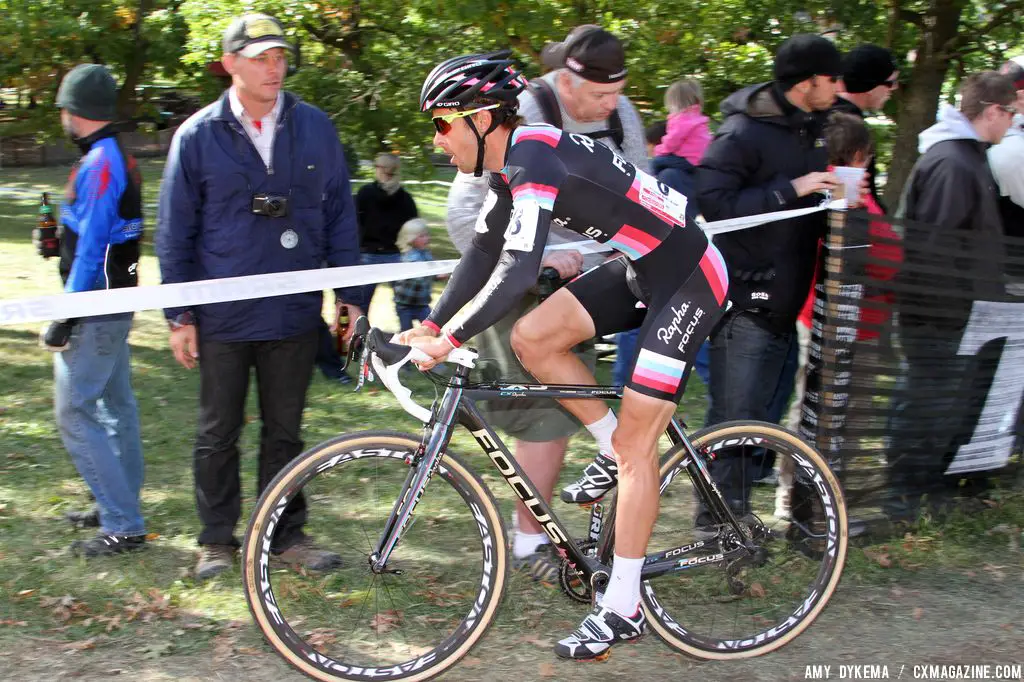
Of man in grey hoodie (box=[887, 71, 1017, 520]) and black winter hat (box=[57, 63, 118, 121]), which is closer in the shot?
black winter hat (box=[57, 63, 118, 121])

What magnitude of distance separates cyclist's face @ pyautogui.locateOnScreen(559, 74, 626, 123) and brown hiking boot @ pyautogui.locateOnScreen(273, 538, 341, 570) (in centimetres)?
207

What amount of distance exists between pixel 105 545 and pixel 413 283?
12.8ft

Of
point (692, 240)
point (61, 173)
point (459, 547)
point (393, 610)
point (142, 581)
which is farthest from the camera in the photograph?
point (61, 173)

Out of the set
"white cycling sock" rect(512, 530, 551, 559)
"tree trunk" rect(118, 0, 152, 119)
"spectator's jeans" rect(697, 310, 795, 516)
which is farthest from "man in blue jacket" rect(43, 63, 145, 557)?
"tree trunk" rect(118, 0, 152, 119)

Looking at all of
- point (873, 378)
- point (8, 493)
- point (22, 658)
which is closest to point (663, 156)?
point (873, 378)

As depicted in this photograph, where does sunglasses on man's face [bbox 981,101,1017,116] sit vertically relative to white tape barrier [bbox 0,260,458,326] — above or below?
above

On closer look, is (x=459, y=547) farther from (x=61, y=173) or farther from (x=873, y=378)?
(x=61, y=173)

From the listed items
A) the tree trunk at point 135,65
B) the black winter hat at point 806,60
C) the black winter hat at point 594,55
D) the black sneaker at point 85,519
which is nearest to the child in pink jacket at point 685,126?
the black winter hat at point 806,60

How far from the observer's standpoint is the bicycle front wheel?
11.7 ft

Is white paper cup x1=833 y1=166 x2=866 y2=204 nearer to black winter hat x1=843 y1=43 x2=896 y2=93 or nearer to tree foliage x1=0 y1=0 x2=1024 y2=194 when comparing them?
black winter hat x1=843 y1=43 x2=896 y2=93

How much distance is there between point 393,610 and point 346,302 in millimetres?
1316

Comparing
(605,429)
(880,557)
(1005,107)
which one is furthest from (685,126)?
(605,429)

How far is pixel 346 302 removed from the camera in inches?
185

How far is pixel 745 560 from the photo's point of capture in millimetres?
4168
